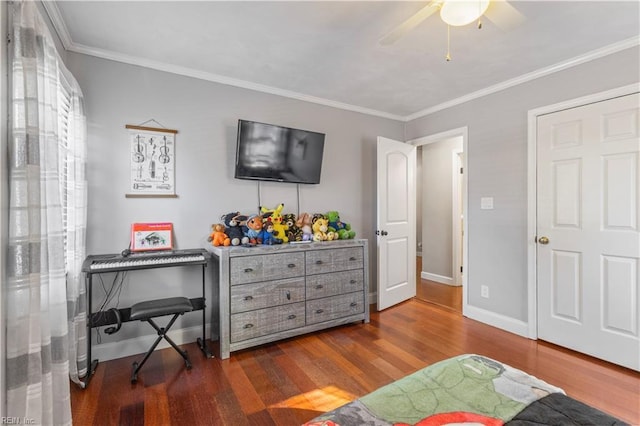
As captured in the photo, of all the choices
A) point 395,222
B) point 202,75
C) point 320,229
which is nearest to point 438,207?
point 395,222

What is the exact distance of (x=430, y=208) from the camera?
5.26 metres

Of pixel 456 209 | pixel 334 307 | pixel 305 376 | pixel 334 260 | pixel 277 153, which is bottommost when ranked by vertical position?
pixel 305 376

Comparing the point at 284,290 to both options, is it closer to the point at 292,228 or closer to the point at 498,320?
the point at 292,228

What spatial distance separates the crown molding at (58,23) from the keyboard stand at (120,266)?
1.65 metres

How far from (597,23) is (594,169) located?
1.11 metres

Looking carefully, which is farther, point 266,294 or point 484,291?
point 484,291

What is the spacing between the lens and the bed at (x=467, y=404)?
A: 967 millimetres

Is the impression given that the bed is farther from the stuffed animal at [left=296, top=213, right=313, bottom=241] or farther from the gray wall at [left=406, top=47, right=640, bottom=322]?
the gray wall at [left=406, top=47, right=640, bottom=322]


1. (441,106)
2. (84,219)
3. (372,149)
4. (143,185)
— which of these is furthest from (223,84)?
(441,106)

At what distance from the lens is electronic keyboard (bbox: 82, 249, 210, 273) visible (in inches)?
85.7

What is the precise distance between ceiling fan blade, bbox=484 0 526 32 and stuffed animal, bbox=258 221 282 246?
229 cm

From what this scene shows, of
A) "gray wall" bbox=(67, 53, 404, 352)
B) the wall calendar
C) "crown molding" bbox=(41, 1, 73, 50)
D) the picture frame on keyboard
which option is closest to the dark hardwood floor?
"gray wall" bbox=(67, 53, 404, 352)

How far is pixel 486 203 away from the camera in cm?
333

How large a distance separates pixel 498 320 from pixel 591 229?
1260 millimetres
